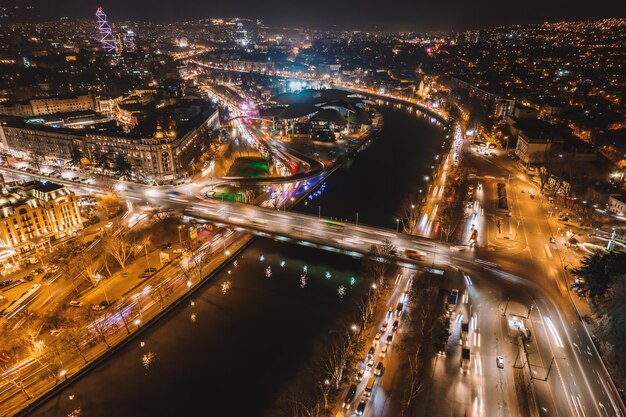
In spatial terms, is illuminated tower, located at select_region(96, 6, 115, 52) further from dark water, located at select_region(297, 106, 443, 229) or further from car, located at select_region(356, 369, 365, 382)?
car, located at select_region(356, 369, 365, 382)

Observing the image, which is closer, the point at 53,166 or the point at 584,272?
the point at 584,272

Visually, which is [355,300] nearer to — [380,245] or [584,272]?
[380,245]

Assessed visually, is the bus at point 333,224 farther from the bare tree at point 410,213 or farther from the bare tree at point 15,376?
the bare tree at point 15,376

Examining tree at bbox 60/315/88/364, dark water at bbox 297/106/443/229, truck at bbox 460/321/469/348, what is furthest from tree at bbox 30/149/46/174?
truck at bbox 460/321/469/348

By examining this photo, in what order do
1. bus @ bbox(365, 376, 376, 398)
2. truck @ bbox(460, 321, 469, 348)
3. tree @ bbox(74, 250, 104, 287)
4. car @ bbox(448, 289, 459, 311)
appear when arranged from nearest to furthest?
bus @ bbox(365, 376, 376, 398)
truck @ bbox(460, 321, 469, 348)
car @ bbox(448, 289, 459, 311)
tree @ bbox(74, 250, 104, 287)

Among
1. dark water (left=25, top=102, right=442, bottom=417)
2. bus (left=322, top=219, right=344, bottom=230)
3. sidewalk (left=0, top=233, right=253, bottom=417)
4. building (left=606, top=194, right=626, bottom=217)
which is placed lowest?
dark water (left=25, top=102, right=442, bottom=417)

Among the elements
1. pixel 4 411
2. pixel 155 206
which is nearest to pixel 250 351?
pixel 4 411

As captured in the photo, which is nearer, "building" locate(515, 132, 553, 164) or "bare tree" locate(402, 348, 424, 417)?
"bare tree" locate(402, 348, 424, 417)
